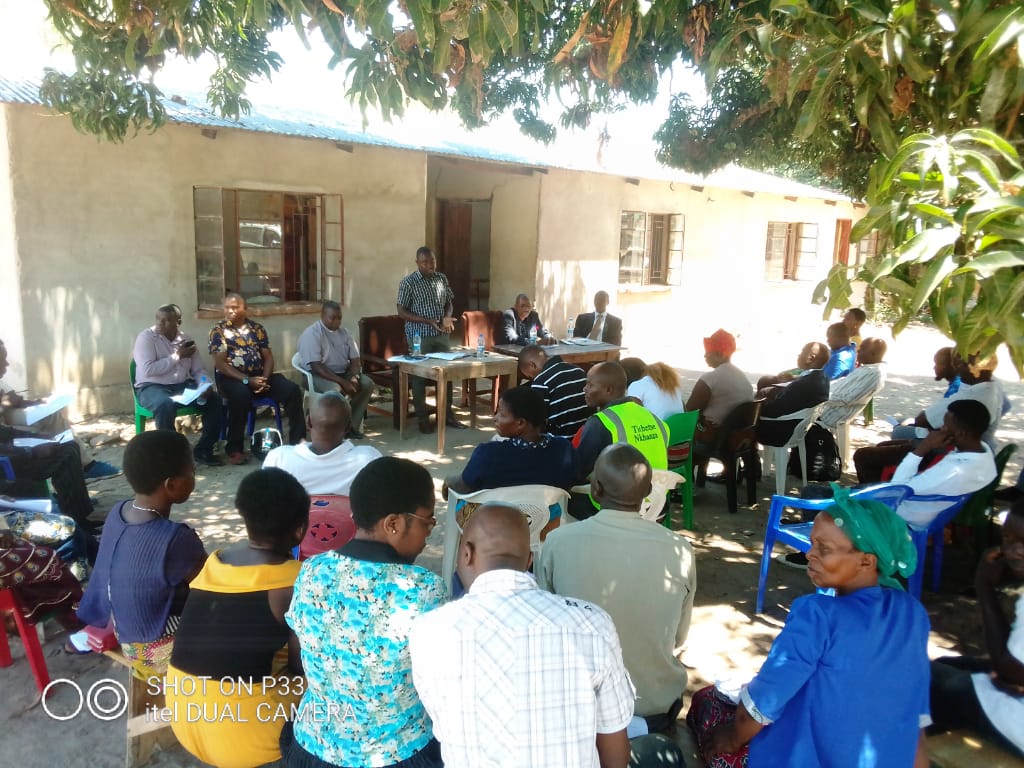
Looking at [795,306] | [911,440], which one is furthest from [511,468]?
[795,306]

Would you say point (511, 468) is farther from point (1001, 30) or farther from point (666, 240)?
point (666, 240)

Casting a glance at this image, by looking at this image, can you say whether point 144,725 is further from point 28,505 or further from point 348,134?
point 348,134

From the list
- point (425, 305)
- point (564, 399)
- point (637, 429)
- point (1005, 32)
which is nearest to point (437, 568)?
point (564, 399)

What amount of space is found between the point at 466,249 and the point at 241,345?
20.7 feet

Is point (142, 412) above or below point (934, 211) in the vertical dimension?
below

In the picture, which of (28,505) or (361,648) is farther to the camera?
(28,505)

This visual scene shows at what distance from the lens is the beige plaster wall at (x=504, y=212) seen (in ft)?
37.3

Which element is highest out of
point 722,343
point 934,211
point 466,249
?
point 466,249

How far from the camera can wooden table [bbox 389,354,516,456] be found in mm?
6797

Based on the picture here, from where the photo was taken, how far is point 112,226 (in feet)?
23.5

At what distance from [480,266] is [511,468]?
9631mm

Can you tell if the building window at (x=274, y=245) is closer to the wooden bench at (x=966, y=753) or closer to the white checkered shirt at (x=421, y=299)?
the white checkered shirt at (x=421, y=299)

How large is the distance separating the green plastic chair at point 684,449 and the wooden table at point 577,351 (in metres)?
2.81

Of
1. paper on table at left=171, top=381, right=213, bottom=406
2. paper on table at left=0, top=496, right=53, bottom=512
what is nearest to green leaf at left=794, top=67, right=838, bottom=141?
paper on table at left=0, top=496, right=53, bottom=512
